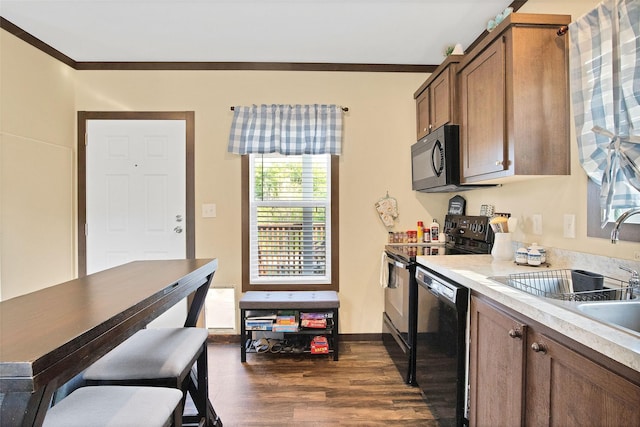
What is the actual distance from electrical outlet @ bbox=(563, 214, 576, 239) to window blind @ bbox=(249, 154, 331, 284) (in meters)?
1.75

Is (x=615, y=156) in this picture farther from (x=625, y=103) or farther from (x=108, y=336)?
(x=108, y=336)

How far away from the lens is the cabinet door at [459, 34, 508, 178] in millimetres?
1685

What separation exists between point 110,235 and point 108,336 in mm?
2503

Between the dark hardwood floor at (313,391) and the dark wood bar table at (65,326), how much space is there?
1.05 metres

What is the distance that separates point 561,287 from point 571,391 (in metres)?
0.67

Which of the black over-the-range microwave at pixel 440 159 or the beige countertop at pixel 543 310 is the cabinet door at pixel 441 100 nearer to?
the black over-the-range microwave at pixel 440 159

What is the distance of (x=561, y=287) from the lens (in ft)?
4.71

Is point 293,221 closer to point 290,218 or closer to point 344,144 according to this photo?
point 290,218

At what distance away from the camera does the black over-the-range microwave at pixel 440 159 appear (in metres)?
2.18

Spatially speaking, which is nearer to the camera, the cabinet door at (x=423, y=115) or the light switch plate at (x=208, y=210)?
the cabinet door at (x=423, y=115)

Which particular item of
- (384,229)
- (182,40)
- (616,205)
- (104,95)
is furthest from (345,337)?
(104,95)

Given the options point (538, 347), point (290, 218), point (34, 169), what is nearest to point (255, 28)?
point (290, 218)

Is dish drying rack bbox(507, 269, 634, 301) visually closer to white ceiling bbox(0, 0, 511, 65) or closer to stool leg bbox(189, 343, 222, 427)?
stool leg bbox(189, 343, 222, 427)

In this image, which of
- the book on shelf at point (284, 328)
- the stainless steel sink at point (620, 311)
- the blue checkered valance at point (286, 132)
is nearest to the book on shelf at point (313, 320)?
the book on shelf at point (284, 328)
